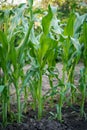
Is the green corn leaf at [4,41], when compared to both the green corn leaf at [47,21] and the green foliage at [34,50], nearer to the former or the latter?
the green foliage at [34,50]

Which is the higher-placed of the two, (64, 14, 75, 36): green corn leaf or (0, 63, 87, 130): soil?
(64, 14, 75, 36): green corn leaf

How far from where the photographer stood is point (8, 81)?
1.94m

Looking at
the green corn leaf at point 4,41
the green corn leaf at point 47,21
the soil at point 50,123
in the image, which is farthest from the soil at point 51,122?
the green corn leaf at point 47,21

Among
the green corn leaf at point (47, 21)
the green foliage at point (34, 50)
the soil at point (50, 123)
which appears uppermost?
the green corn leaf at point (47, 21)

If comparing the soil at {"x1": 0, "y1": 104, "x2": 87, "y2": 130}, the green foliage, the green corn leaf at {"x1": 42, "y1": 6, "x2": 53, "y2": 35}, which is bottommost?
the soil at {"x1": 0, "y1": 104, "x2": 87, "y2": 130}

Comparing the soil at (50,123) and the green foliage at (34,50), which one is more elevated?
the green foliage at (34,50)

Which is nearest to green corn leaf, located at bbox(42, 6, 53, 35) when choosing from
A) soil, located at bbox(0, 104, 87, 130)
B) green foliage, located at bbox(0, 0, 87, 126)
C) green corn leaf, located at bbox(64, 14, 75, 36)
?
green foliage, located at bbox(0, 0, 87, 126)

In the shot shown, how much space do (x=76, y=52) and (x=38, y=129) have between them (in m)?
0.66

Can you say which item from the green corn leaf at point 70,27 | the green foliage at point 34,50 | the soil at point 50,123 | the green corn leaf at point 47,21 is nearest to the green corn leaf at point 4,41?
the green foliage at point 34,50

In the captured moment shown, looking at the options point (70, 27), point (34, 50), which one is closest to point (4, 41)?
point (34, 50)

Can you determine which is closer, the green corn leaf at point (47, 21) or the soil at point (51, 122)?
the green corn leaf at point (47, 21)

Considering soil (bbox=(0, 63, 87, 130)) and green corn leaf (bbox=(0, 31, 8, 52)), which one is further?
soil (bbox=(0, 63, 87, 130))

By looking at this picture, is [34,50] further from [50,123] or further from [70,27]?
[50,123]

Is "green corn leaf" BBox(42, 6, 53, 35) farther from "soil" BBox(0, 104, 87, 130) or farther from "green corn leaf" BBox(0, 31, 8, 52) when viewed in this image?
"soil" BBox(0, 104, 87, 130)
